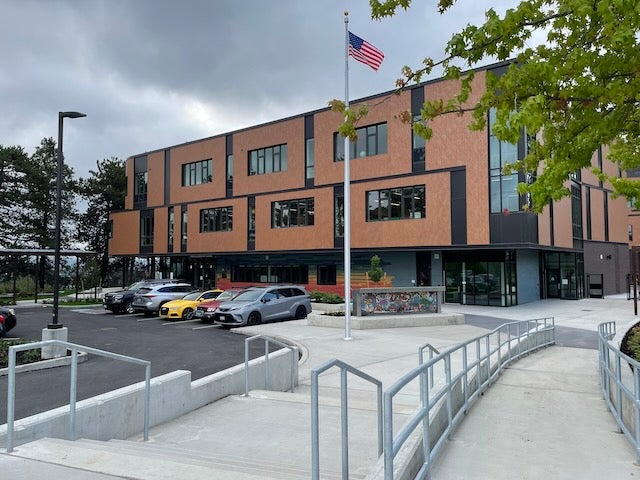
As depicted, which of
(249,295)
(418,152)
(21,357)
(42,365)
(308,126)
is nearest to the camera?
(42,365)

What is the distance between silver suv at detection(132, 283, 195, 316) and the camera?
2514 cm

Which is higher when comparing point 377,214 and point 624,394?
point 377,214

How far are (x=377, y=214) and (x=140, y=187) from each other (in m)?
26.4

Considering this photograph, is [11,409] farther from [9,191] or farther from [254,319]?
[9,191]

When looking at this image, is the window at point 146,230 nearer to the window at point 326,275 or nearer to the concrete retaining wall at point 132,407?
the window at point 326,275

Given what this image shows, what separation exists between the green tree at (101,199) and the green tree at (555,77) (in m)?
59.2

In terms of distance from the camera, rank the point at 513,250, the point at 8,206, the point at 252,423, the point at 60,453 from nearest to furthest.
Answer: the point at 60,453
the point at 252,423
the point at 513,250
the point at 8,206

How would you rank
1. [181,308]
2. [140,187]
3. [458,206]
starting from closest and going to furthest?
1. [181,308]
2. [458,206]
3. [140,187]

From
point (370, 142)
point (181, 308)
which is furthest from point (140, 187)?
point (181, 308)

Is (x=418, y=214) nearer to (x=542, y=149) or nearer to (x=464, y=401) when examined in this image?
(x=542, y=149)

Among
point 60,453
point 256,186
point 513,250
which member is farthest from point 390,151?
point 60,453

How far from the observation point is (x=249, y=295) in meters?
21.5

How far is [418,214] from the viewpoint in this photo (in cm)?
2933

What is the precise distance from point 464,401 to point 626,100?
4991 mm
